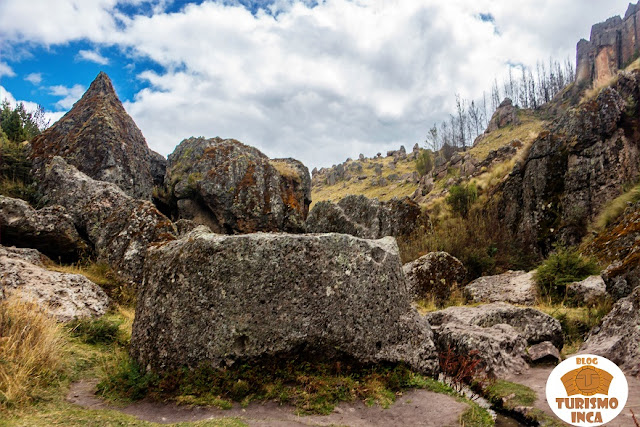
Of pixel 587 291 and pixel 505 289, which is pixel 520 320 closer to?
pixel 587 291

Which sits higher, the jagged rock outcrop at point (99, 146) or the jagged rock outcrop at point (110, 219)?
the jagged rock outcrop at point (99, 146)

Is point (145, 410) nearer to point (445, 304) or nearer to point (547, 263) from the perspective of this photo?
point (445, 304)

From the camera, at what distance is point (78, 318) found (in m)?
7.20

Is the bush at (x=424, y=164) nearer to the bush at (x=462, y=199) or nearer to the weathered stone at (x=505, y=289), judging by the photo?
the bush at (x=462, y=199)

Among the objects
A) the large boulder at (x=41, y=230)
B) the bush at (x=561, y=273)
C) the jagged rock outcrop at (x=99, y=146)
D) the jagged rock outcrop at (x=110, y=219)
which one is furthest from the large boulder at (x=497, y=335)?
the jagged rock outcrop at (x=99, y=146)

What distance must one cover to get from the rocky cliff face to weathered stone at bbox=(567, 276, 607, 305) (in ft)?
281

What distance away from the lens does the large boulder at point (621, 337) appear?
5.89 meters

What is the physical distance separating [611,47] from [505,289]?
330 ft

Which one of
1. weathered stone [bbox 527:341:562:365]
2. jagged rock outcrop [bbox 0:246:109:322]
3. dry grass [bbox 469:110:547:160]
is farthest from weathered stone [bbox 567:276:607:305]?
dry grass [bbox 469:110:547:160]

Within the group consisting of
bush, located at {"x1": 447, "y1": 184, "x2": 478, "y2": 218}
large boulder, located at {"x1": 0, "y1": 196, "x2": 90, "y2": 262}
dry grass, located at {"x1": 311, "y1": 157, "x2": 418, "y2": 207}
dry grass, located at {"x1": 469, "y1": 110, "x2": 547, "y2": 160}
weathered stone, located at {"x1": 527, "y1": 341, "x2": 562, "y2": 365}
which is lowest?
weathered stone, located at {"x1": 527, "y1": 341, "x2": 562, "y2": 365}

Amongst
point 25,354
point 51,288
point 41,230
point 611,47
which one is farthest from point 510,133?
point 25,354

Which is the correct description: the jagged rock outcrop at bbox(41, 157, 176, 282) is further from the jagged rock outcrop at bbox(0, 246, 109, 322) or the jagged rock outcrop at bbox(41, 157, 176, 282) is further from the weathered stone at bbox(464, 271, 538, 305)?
the weathered stone at bbox(464, 271, 538, 305)

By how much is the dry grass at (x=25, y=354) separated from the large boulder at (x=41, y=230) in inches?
180

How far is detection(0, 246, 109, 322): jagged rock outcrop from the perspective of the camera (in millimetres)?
7039
